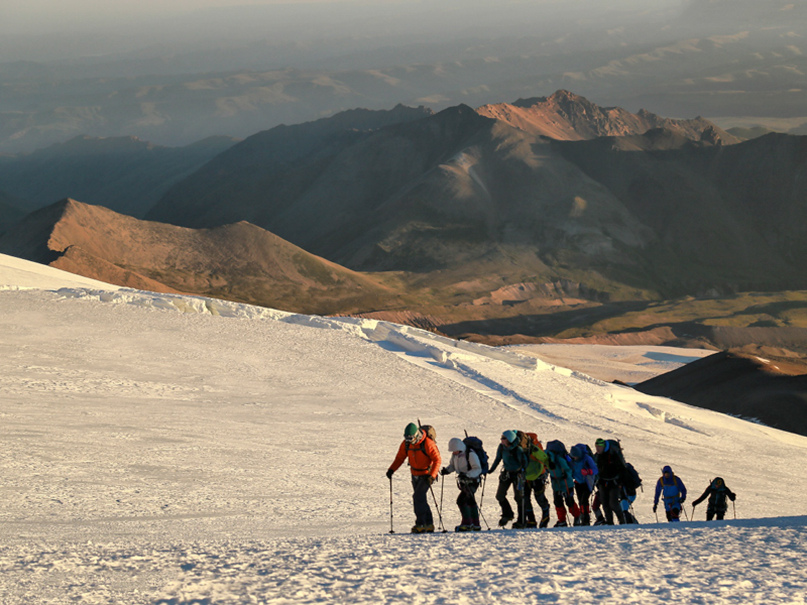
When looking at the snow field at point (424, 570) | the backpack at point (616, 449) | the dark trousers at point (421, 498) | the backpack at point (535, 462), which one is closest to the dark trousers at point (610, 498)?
the backpack at point (616, 449)

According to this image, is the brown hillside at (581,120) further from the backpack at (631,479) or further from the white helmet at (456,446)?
the white helmet at (456,446)

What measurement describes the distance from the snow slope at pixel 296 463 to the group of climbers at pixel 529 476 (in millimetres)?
628

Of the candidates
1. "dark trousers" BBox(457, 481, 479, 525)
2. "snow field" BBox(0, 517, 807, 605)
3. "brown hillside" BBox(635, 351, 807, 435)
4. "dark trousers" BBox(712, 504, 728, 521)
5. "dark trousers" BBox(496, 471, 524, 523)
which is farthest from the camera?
"brown hillside" BBox(635, 351, 807, 435)

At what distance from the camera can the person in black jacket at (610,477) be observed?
11.5 m

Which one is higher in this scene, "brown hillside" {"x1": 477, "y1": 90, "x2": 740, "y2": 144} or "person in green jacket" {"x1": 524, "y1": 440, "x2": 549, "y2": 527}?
"brown hillside" {"x1": 477, "y1": 90, "x2": 740, "y2": 144}

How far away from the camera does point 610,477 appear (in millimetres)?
11516

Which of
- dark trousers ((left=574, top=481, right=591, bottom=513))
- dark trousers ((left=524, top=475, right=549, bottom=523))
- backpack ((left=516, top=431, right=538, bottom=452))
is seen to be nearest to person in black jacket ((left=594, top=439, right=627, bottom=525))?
dark trousers ((left=574, top=481, right=591, bottom=513))

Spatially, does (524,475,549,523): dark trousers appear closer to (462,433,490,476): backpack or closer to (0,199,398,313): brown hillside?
(462,433,490,476): backpack

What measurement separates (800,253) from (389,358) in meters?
103

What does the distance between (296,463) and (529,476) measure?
5.50 metres

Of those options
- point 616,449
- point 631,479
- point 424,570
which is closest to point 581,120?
point 616,449

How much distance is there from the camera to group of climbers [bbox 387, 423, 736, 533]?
9273 millimetres

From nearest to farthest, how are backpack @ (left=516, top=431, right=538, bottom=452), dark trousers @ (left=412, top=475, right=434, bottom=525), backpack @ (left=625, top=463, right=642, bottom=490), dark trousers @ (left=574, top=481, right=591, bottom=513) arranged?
dark trousers @ (left=412, top=475, right=434, bottom=525), backpack @ (left=516, top=431, right=538, bottom=452), dark trousers @ (left=574, top=481, right=591, bottom=513), backpack @ (left=625, top=463, right=642, bottom=490)

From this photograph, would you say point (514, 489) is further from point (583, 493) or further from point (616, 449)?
point (616, 449)
